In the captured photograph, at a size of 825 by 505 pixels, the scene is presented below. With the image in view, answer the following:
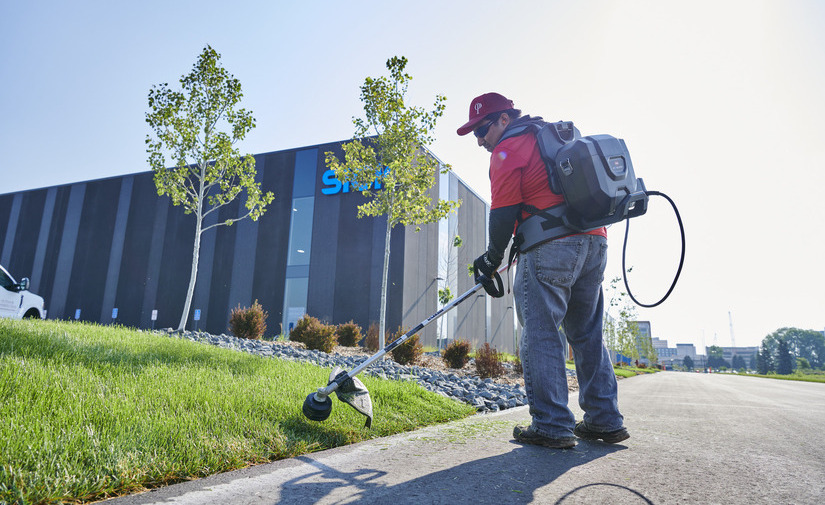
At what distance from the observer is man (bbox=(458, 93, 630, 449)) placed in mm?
2754

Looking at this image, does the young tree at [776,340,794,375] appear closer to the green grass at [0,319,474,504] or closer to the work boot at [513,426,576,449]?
the green grass at [0,319,474,504]

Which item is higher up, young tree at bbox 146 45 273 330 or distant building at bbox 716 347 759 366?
young tree at bbox 146 45 273 330

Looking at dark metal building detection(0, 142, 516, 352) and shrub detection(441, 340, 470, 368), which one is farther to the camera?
dark metal building detection(0, 142, 516, 352)

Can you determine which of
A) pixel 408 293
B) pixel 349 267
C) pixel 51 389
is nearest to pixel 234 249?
pixel 349 267

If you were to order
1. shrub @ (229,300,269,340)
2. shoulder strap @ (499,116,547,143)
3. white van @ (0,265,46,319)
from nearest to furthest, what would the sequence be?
shoulder strap @ (499,116,547,143) < white van @ (0,265,46,319) < shrub @ (229,300,269,340)

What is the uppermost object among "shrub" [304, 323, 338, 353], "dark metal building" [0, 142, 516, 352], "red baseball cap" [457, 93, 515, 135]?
"dark metal building" [0, 142, 516, 352]

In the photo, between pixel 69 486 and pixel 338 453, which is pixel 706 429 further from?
pixel 69 486

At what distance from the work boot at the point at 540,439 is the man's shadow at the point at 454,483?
0.42ft

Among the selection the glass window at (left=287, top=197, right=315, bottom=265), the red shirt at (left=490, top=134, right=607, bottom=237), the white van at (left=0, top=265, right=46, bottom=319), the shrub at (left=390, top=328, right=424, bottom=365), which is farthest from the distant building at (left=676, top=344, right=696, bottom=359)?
the red shirt at (left=490, top=134, right=607, bottom=237)

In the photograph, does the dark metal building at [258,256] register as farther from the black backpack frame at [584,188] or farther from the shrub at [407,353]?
the black backpack frame at [584,188]

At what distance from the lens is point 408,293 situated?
71.9ft

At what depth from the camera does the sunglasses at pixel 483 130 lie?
3.39 m

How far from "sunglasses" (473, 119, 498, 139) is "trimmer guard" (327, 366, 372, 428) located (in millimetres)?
2120

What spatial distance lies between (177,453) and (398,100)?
11.2 m
